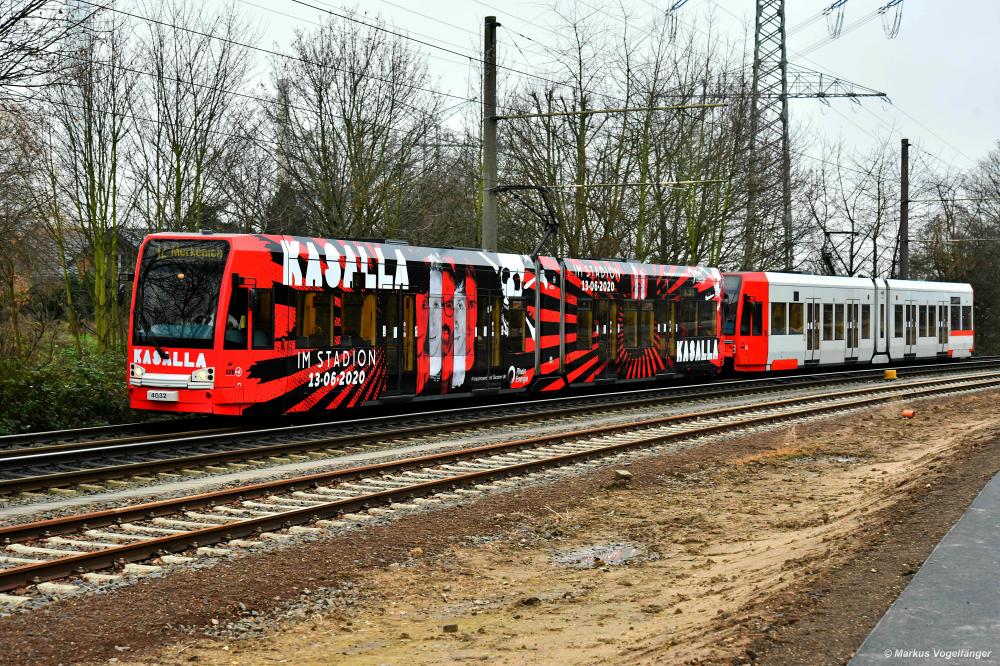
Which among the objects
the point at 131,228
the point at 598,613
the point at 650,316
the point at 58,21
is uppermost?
the point at 58,21

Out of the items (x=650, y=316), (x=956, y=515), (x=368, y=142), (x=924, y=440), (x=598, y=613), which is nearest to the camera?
(x=598, y=613)

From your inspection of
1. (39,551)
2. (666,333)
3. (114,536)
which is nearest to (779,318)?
(666,333)

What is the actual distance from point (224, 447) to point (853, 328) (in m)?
24.4

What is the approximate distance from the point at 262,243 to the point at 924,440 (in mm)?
10949

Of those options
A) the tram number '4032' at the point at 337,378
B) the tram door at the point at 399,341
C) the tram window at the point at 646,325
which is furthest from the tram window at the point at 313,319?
the tram window at the point at 646,325

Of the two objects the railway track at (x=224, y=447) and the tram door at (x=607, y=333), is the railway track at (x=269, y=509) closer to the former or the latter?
the railway track at (x=224, y=447)

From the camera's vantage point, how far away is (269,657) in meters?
6.89

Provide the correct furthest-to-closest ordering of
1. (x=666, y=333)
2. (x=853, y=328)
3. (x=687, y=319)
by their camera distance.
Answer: (x=853, y=328), (x=687, y=319), (x=666, y=333)

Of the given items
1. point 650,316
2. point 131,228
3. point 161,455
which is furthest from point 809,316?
point 161,455

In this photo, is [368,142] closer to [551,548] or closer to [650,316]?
[650,316]

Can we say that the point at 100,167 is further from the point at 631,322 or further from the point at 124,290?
the point at 631,322

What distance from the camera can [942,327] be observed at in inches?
1622

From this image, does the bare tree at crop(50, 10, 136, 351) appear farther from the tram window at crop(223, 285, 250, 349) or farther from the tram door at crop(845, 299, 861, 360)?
the tram door at crop(845, 299, 861, 360)

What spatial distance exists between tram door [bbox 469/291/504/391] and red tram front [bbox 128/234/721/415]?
0.04 metres
